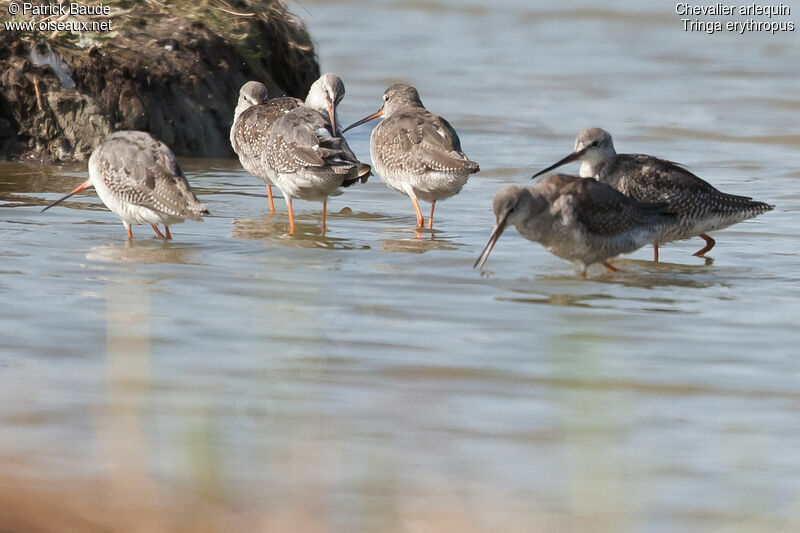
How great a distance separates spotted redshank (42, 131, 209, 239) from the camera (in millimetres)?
8680

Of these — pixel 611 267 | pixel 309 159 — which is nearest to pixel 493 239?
pixel 611 267

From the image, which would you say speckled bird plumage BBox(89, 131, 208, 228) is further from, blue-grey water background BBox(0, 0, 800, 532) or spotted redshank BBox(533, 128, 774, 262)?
spotted redshank BBox(533, 128, 774, 262)

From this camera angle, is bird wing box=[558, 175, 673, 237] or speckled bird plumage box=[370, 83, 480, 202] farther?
speckled bird plumage box=[370, 83, 480, 202]

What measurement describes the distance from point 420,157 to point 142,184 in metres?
2.17

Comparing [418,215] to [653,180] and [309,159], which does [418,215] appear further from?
[653,180]

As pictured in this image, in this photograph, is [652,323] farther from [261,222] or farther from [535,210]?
[261,222]

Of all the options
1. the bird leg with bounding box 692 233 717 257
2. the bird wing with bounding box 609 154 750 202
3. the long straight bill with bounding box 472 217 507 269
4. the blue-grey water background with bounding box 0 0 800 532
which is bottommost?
the bird leg with bounding box 692 233 717 257

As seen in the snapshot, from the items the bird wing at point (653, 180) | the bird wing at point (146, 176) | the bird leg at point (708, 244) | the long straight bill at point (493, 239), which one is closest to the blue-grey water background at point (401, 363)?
the bird leg at point (708, 244)

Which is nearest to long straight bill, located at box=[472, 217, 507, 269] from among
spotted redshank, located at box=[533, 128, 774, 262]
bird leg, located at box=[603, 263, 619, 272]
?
bird leg, located at box=[603, 263, 619, 272]

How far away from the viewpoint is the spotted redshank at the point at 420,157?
9781mm

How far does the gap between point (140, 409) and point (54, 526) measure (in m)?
1.10

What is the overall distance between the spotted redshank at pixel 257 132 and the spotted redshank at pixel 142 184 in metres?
1.14

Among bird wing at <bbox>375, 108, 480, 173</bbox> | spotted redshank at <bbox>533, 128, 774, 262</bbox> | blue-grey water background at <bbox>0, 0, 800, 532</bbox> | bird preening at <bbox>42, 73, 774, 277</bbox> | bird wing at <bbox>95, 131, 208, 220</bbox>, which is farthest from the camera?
bird wing at <bbox>375, 108, 480, 173</bbox>

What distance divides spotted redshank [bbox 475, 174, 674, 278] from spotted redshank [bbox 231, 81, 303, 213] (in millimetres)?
2509
